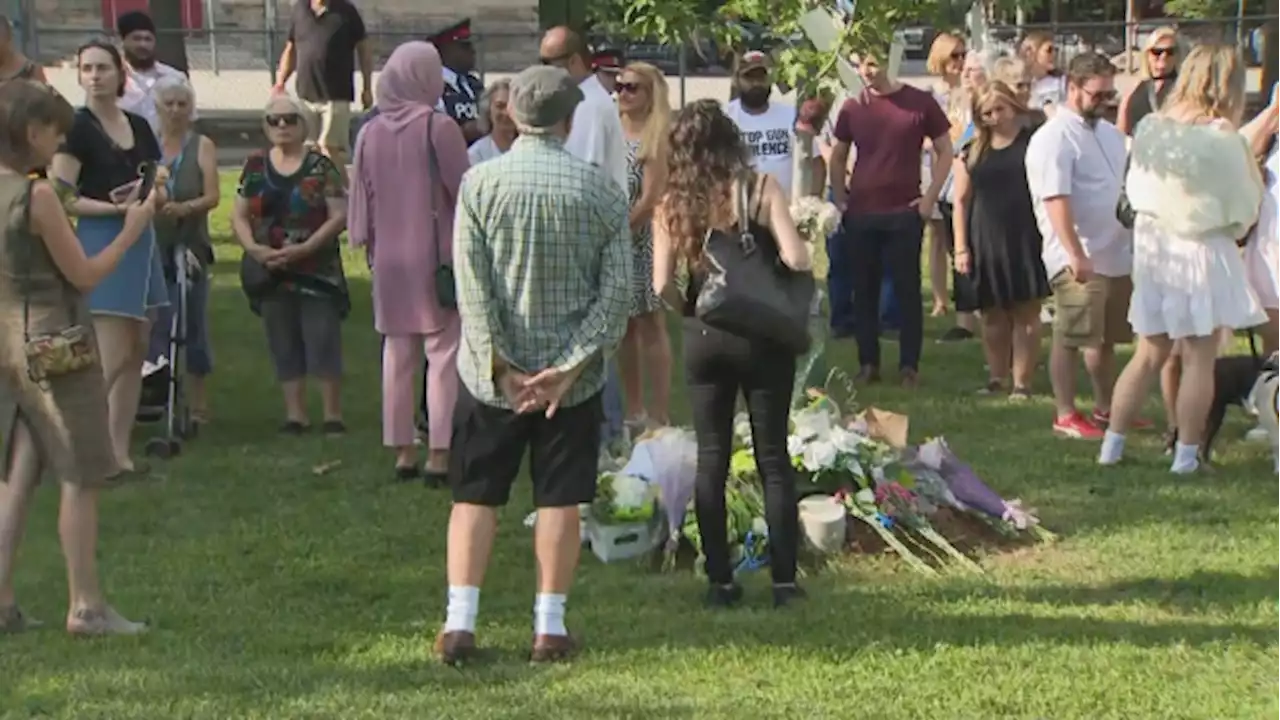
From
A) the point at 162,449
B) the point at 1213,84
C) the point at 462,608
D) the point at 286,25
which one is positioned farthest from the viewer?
the point at 286,25

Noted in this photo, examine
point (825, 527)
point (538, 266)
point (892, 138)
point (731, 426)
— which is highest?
point (892, 138)

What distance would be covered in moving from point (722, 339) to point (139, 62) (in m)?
5.61

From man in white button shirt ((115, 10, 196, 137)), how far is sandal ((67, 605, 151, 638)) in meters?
4.67

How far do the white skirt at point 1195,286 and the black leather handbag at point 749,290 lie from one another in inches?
95.0

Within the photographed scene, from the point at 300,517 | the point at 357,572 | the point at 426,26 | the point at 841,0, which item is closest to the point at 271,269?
the point at 300,517

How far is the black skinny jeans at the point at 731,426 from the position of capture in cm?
516

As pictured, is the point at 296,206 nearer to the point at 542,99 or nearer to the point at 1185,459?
the point at 542,99

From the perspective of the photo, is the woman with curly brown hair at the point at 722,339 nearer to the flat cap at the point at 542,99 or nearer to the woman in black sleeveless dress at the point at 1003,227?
the flat cap at the point at 542,99

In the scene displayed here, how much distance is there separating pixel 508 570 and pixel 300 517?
3.93 feet

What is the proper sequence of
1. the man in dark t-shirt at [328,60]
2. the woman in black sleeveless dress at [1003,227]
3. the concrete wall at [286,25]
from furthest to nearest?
the concrete wall at [286,25], the man in dark t-shirt at [328,60], the woman in black sleeveless dress at [1003,227]

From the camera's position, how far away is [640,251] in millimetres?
7410

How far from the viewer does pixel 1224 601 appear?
5438 mm

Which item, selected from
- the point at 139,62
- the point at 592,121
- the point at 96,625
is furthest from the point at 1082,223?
the point at 139,62

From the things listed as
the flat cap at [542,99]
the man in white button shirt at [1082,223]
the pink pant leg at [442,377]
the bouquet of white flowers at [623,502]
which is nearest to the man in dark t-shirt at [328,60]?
the pink pant leg at [442,377]
